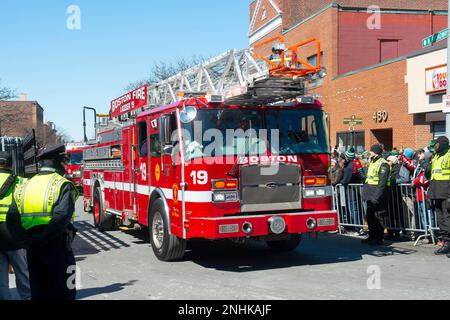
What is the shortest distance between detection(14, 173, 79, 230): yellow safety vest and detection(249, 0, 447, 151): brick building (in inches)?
725

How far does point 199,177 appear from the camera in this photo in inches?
325

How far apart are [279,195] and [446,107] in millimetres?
4928

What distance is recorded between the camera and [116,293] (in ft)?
23.4

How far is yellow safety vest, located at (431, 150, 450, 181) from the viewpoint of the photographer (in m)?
9.41

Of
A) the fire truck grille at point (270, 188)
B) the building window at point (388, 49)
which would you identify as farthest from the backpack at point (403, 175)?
the building window at point (388, 49)

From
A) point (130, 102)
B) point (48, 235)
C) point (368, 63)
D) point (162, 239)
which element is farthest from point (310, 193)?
point (368, 63)

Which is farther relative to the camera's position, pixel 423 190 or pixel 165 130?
pixel 423 190

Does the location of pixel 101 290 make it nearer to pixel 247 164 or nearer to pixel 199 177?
pixel 199 177

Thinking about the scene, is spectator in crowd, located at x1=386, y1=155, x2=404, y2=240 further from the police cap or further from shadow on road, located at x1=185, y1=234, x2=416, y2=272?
the police cap

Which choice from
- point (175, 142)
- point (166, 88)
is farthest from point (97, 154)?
point (175, 142)

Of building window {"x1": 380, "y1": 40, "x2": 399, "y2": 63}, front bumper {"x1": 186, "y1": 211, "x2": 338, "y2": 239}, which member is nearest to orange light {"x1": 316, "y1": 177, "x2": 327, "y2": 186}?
front bumper {"x1": 186, "y1": 211, "x2": 338, "y2": 239}

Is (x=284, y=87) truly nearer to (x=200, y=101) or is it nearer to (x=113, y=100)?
(x=200, y=101)

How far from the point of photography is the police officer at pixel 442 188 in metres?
9.38

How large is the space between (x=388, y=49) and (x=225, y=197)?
79.3ft
